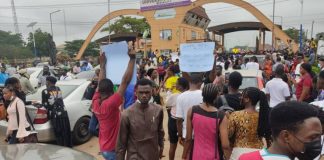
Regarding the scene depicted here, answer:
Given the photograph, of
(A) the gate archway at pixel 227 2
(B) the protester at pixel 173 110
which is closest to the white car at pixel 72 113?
(B) the protester at pixel 173 110

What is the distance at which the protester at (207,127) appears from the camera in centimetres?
338

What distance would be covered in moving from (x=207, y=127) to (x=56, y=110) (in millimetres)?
4042

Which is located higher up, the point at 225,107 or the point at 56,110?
the point at 225,107

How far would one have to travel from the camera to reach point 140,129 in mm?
3248

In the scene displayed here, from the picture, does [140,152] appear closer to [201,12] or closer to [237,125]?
[237,125]

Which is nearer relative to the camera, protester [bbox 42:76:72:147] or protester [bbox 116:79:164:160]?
protester [bbox 116:79:164:160]

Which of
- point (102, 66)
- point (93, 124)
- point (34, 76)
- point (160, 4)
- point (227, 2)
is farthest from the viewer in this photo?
point (160, 4)

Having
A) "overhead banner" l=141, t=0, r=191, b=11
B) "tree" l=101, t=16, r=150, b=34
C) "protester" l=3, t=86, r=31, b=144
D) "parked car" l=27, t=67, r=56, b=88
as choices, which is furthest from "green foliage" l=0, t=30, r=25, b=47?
"protester" l=3, t=86, r=31, b=144

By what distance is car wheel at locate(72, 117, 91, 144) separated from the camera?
728 centimetres

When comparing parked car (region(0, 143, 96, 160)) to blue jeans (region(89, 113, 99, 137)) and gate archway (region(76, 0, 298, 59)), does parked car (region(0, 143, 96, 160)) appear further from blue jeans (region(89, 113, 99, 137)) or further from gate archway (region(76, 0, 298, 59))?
gate archway (region(76, 0, 298, 59))

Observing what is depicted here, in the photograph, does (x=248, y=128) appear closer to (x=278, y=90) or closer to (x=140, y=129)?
(x=140, y=129)

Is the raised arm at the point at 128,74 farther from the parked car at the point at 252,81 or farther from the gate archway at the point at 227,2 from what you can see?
the gate archway at the point at 227,2

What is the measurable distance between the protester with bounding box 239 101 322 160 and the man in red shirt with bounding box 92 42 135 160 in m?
2.20

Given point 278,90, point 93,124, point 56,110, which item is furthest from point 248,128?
point 56,110
